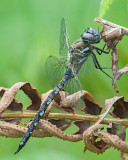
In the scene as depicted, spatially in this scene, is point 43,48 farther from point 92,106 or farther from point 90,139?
point 90,139

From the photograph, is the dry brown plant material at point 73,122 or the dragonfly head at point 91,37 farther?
the dragonfly head at point 91,37

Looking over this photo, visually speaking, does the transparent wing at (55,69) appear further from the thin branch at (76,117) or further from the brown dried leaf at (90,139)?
the brown dried leaf at (90,139)

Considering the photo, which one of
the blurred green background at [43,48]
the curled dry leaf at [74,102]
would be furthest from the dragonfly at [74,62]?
the curled dry leaf at [74,102]

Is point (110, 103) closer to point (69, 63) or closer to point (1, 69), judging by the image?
point (69, 63)

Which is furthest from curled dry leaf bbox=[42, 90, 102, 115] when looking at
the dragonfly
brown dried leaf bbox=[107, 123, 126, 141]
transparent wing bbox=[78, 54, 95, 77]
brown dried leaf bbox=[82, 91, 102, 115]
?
transparent wing bbox=[78, 54, 95, 77]

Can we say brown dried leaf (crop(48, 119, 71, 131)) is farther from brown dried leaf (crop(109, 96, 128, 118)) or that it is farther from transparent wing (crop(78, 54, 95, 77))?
transparent wing (crop(78, 54, 95, 77))

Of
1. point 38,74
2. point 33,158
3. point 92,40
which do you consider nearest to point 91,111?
point 92,40

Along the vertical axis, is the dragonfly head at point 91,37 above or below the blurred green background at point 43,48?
above
